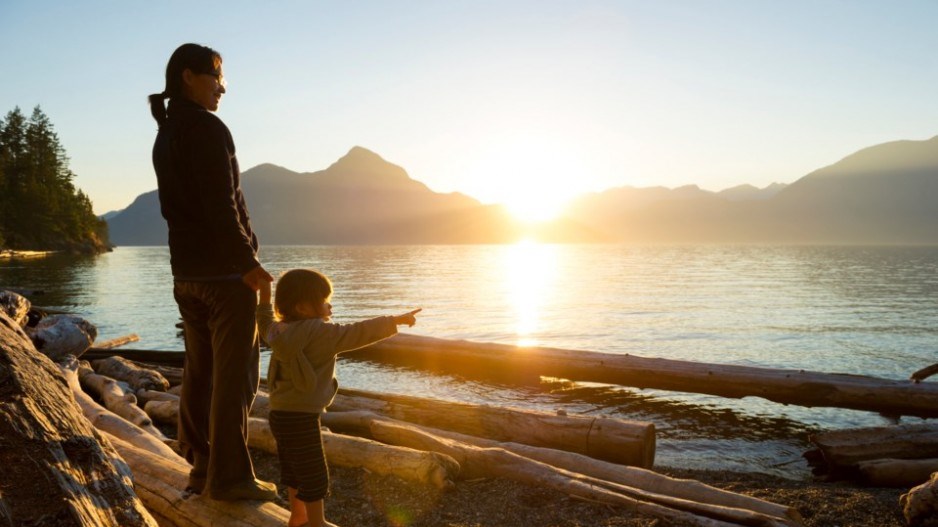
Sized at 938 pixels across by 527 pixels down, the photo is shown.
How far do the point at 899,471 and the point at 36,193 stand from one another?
115191 mm

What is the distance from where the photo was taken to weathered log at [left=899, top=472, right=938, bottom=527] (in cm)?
581

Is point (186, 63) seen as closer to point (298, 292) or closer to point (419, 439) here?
point (298, 292)

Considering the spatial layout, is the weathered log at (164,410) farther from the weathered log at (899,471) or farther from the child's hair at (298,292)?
the weathered log at (899,471)

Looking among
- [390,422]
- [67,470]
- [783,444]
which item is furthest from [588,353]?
[67,470]

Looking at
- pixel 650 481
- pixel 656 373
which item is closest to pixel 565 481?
pixel 650 481

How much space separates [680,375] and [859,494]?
602 centimetres

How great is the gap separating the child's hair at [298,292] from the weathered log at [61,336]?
32.6 ft

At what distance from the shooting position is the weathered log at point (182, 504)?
4.03m

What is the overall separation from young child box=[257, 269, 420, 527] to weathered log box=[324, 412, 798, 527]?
289 centimetres

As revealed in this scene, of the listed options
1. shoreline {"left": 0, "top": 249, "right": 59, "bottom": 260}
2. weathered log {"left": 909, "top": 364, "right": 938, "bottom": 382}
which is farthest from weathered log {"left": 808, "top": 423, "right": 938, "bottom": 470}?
shoreline {"left": 0, "top": 249, "right": 59, "bottom": 260}

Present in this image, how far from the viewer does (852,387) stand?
11.5m

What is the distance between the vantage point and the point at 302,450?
4.15 meters

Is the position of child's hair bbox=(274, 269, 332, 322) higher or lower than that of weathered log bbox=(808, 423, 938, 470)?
higher

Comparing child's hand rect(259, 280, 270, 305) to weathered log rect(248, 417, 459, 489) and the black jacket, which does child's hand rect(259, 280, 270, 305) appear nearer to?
the black jacket
